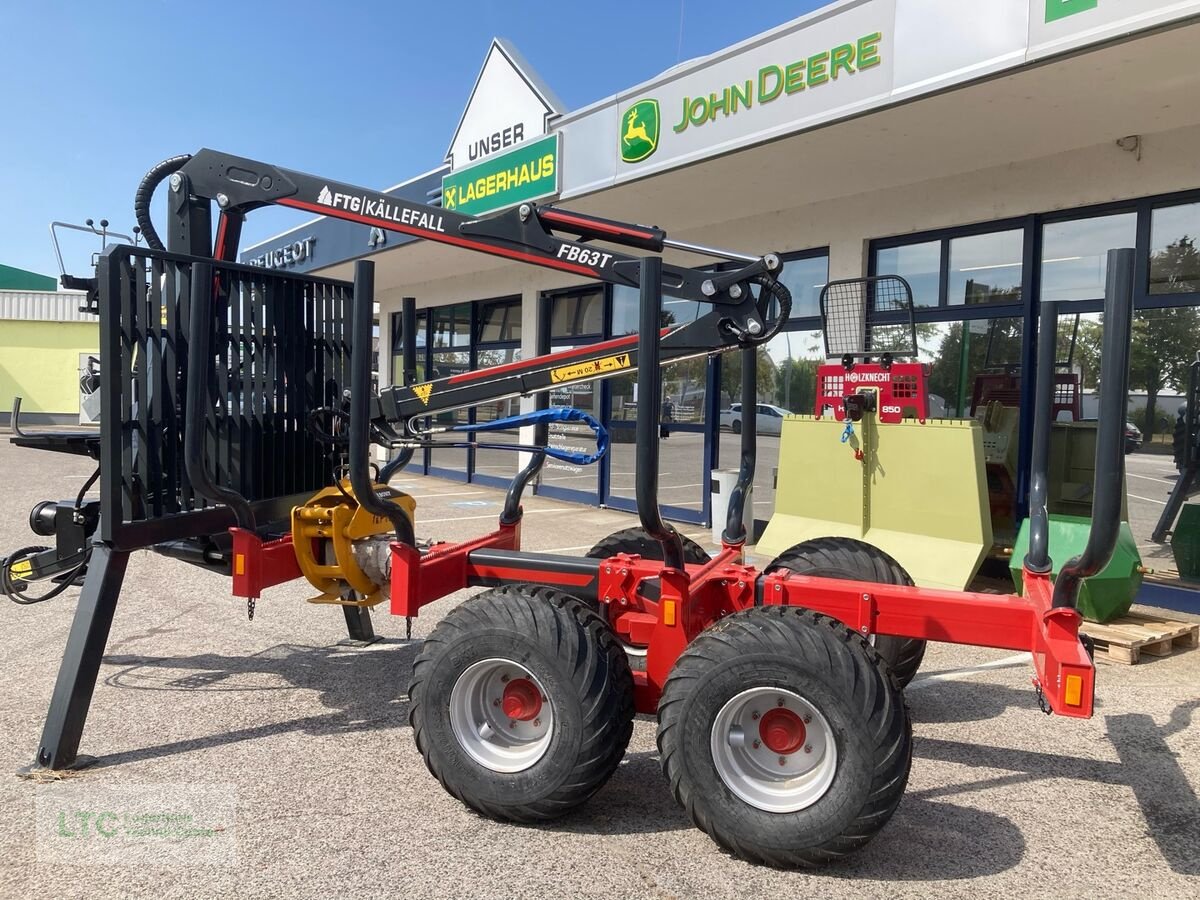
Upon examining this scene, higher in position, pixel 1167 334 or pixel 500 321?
pixel 500 321

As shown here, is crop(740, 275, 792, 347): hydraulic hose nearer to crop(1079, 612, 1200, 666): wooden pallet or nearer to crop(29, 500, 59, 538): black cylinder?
crop(1079, 612, 1200, 666): wooden pallet

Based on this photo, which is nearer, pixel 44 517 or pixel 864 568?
pixel 864 568

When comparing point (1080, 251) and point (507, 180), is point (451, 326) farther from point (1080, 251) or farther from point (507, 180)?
point (1080, 251)

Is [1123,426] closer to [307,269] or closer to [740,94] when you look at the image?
[740,94]

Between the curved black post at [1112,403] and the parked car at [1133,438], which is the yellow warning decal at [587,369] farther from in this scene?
the parked car at [1133,438]

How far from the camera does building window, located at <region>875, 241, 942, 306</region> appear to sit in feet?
26.7

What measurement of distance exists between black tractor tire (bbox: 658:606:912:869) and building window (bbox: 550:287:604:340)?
9173mm

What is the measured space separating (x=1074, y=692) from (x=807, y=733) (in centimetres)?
86

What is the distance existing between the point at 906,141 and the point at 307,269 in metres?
11.4

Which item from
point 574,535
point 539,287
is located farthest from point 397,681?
point 539,287

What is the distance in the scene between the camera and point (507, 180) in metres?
10.0

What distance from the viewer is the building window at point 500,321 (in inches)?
544

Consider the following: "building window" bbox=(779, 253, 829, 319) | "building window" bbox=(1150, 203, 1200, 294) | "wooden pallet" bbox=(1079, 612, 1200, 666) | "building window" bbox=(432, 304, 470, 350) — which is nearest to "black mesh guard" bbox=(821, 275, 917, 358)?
"building window" bbox=(779, 253, 829, 319)

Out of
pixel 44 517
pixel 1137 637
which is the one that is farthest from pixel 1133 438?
pixel 44 517
